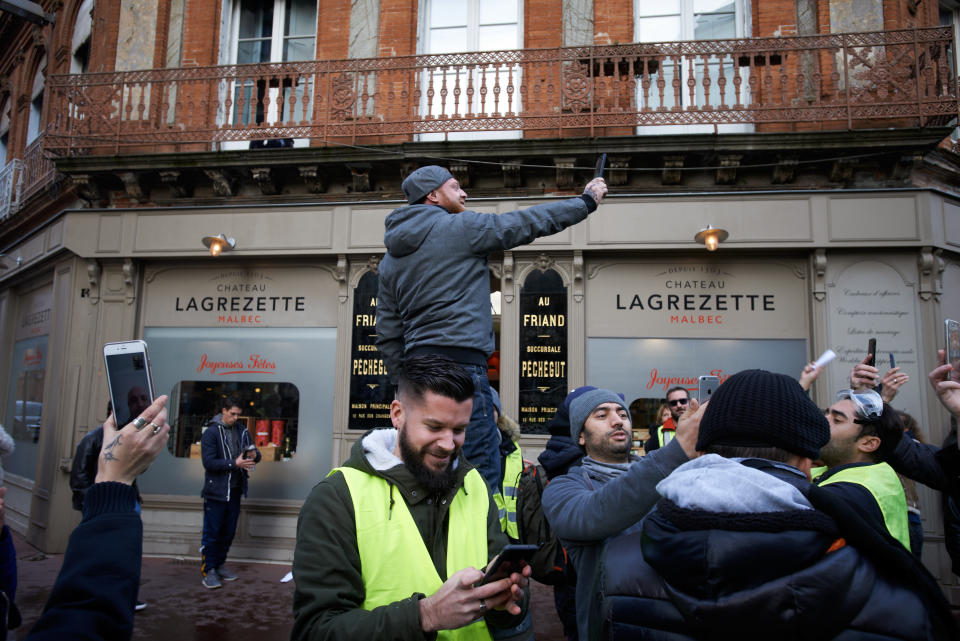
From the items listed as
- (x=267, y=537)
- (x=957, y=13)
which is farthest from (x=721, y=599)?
(x=957, y=13)

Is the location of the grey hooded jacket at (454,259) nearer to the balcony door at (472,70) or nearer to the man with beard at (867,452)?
the man with beard at (867,452)

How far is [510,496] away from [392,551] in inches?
95.7

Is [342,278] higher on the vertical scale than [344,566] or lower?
higher

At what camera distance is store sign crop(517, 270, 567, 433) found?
829 centimetres

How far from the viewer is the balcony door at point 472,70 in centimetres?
848

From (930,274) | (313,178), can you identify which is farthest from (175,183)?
(930,274)

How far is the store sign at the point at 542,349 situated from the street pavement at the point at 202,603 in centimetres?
220

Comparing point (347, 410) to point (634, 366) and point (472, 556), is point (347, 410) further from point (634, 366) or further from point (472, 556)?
point (472, 556)

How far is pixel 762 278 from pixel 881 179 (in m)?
1.96

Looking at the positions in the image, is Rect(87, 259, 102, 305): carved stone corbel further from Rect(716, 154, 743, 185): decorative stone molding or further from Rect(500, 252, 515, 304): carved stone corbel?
Rect(716, 154, 743, 185): decorative stone molding

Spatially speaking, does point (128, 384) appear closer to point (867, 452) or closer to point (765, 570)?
point (765, 570)

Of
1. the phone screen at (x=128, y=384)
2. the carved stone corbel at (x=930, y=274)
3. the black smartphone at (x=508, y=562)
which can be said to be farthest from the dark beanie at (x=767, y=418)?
the carved stone corbel at (x=930, y=274)

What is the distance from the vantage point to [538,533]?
3660mm

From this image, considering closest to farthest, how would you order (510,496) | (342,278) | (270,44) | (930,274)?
(510,496) < (930,274) < (342,278) < (270,44)
